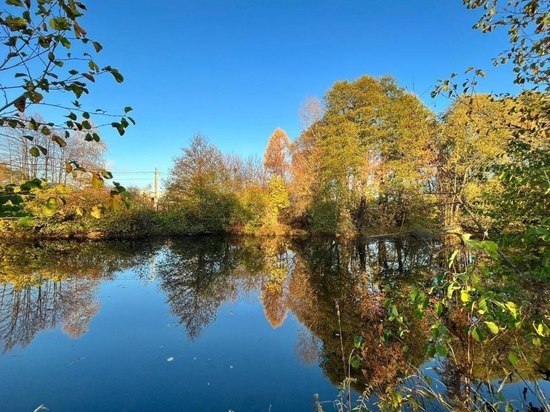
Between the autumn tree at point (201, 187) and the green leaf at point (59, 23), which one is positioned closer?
the green leaf at point (59, 23)

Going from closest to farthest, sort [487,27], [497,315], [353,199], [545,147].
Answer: [497,315] < [487,27] < [545,147] < [353,199]

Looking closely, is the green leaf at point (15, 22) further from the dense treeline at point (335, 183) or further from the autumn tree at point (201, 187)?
the autumn tree at point (201, 187)

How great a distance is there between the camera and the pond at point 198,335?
4.71 meters

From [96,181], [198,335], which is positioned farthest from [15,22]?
[198,335]

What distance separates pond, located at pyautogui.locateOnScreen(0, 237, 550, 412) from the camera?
471 cm

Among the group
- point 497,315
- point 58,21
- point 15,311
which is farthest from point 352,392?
point 15,311

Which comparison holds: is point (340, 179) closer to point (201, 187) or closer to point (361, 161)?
point (361, 161)

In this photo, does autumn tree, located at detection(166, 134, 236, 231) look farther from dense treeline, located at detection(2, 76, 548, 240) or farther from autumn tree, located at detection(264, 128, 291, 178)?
autumn tree, located at detection(264, 128, 291, 178)

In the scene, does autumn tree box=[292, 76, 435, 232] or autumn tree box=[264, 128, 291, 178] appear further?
autumn tree box=[264, 128, 291, 178]

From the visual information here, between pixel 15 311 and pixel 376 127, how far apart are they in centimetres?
2211

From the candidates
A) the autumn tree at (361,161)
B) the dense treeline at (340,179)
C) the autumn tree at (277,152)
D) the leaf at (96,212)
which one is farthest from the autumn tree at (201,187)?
the leaf at (96,212)

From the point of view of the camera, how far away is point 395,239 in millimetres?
24109

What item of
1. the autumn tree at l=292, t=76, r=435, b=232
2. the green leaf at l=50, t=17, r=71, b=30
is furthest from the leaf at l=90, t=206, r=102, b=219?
the autumn tree at l=292, t=76, r=435, b=232

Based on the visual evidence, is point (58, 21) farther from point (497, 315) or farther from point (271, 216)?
point (271, 216)
